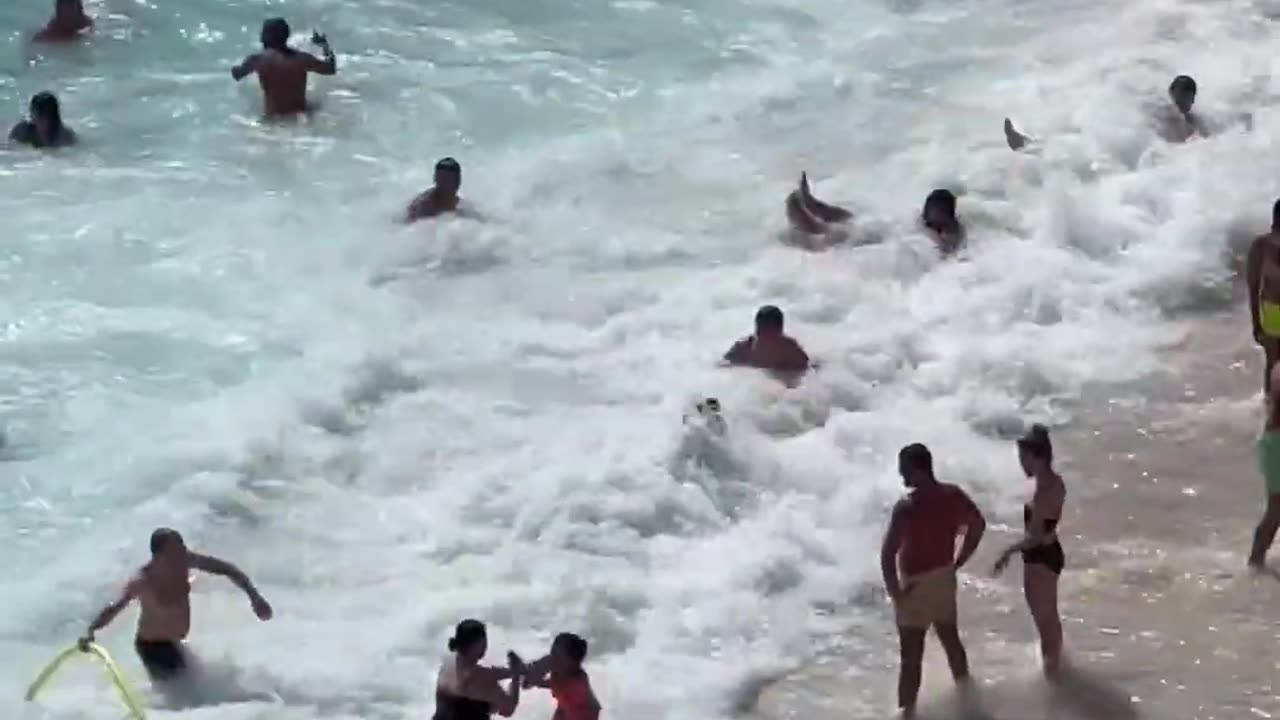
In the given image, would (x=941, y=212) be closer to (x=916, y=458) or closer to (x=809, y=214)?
(x=809, y=214)

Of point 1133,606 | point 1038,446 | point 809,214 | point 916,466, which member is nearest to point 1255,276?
point 1133,606

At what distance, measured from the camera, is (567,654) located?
237 inches

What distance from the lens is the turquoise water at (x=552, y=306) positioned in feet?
25.0

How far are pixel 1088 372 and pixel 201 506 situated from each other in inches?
181

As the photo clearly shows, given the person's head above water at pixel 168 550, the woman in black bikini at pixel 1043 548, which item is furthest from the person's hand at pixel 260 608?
the woman in black bikini at pixel 1043 548

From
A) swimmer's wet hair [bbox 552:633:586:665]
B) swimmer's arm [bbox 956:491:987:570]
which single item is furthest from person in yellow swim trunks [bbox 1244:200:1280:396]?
swimmer's wet hair [bbox 552:633:586:665]

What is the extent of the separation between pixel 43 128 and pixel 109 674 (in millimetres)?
6918

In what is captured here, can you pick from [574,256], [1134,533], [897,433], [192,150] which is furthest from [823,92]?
[1134,533]

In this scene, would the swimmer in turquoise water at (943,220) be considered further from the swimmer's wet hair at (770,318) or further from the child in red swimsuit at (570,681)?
the child in red swimsuit at (570,681)

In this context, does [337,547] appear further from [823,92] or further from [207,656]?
[823,92]

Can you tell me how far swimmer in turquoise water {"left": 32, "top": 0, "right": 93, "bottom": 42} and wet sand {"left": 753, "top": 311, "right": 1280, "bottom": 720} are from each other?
33.0 ft

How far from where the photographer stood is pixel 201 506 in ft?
28.0

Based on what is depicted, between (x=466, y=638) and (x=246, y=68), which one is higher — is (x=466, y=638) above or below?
below

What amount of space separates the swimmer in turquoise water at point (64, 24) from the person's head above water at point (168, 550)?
31.0 feet
